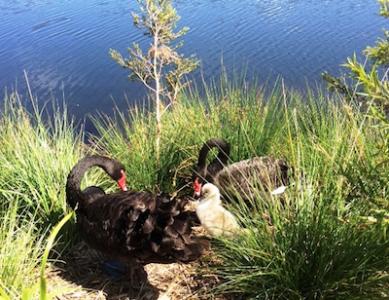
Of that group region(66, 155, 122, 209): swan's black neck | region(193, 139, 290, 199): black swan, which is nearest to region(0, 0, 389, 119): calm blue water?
region(193, 139, 290, 199): black swan

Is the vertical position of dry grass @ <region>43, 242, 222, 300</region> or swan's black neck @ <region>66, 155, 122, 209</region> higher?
swan's black neck @ <region>66, 155, 122, 209</region>

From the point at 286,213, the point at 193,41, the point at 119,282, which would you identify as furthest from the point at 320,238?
the point at 193,41

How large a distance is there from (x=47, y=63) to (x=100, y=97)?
2.82m

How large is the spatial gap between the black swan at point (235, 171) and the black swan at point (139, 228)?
74cm

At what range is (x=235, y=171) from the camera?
13.9 ft

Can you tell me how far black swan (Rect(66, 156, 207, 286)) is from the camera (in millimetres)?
2990

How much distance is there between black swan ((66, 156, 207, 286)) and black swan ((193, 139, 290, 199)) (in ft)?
2.44

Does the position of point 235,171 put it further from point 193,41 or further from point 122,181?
point 193,41

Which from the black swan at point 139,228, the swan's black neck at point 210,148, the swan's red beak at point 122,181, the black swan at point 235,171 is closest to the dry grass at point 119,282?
the black swan at point 139,228

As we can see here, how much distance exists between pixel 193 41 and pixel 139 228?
1173 cm

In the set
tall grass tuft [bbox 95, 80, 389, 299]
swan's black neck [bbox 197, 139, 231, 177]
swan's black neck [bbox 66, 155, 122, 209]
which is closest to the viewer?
tall grass tuft [bbox 95, 80, 389, 299]

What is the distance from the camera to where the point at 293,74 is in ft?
39.6

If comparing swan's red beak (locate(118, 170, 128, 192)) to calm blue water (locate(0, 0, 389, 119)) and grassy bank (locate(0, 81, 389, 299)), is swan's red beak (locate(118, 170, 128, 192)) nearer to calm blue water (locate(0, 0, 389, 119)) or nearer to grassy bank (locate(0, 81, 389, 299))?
grassy bank (locate(0, 81, 389, 299))

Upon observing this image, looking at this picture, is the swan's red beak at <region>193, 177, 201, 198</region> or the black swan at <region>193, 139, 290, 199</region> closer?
the black swan at <region>193, 139, 290, 199</region>
